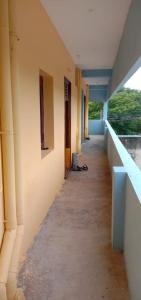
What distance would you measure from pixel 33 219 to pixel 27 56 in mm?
1929

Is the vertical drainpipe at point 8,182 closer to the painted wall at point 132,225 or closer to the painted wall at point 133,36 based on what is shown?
the painted wall at point 132,225

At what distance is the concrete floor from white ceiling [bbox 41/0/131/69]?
288cm

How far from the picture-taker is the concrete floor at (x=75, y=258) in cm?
220

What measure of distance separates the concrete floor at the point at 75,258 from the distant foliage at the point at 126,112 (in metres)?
19.7

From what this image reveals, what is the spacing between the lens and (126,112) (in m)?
24.9

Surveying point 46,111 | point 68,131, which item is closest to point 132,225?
point 46,111

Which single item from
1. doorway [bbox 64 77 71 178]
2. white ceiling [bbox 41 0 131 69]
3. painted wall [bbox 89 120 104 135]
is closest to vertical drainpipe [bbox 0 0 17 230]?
white ceiling [bbox 41 0 131 69]

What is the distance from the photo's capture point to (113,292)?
A: 217 centimetres

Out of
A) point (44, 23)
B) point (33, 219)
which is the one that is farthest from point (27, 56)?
point (33, 219)

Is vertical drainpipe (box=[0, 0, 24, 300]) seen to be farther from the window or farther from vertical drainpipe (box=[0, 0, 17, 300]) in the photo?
the window

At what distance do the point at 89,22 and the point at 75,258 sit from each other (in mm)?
3258

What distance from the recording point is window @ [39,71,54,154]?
3.99m

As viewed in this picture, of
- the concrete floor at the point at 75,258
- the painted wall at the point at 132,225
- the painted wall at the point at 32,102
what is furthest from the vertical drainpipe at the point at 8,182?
the painted wall at the point at 132,225

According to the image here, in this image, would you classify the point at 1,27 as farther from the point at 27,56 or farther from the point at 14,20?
the point at 27,56
